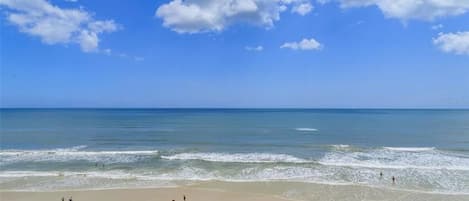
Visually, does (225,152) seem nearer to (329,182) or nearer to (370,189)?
(329,182)

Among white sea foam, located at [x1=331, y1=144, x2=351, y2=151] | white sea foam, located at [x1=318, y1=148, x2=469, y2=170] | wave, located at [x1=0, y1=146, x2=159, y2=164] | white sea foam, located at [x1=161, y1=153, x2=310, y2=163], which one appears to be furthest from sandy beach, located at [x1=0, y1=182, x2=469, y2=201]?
white sea foam, located at [x1=331, y1=144, x2=351, y2=151]

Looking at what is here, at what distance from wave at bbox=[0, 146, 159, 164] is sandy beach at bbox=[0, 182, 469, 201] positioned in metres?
10.2

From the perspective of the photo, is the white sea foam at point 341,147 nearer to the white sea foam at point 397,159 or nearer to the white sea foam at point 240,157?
the white sea foam at point 397,159

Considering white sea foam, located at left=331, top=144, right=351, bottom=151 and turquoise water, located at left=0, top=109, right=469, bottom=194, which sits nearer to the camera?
turquoise water, located at left=0, top=109, right=469, bottom=194

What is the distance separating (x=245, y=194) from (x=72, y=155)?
20.6m

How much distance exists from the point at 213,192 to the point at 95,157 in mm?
16329

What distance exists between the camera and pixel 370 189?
71.3ft

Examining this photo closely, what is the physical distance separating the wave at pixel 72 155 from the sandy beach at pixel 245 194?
33.5 feet

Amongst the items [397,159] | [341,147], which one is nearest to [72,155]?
[341,147]

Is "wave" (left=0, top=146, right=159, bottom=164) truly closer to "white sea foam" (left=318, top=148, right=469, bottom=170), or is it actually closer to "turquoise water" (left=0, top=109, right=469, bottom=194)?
"turquoise water" (left=0, top=109, right=469, bottom=194)

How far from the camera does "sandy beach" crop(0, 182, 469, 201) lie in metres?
20.1

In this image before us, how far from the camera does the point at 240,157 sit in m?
33.0

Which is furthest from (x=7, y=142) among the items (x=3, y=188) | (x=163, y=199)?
(x=163, y=199)

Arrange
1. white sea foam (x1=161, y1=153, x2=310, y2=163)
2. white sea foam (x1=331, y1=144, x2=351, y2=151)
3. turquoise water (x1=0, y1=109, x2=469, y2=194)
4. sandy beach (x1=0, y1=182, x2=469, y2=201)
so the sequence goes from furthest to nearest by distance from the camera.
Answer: white sea foam (x1=331, y1=144, x2=351, y2=151) → white sea foam (x1=161, y1=153, x2=310, y2=163) → turquoise water (x1=0, y1=109, x2=469, y2=194) → sandy beach (x1=0, y1=182, x2=469, y2=201)
